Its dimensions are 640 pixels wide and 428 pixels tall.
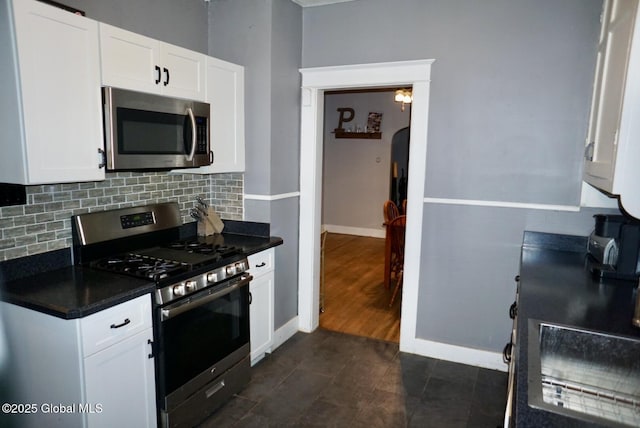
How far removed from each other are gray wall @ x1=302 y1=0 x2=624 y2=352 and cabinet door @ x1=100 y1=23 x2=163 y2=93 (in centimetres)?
141

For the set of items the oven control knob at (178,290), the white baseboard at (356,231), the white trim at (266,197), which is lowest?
the white baseboard at (356,231)

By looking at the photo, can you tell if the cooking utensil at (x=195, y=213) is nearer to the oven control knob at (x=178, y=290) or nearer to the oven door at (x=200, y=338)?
the oven door at (x=200, y=338)

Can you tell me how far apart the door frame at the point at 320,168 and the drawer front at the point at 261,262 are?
55cm

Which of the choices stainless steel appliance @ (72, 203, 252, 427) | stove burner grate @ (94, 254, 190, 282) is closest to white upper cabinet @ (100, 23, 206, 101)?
stainless steel appliance @ (72, 203, 252, 427)

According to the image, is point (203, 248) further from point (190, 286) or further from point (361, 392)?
point (361, 392)

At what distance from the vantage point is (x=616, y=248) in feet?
7.16

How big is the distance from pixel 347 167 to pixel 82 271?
5.91m

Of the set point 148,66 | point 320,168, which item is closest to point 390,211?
point 320,168

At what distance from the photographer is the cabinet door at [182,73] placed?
2.36 m

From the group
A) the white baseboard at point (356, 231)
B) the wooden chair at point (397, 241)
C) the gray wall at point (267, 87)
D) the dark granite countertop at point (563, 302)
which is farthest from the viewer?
the white baseboard at point (356, 231)

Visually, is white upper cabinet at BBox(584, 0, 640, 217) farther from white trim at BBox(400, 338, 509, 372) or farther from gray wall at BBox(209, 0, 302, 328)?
gray wall at BBox(209, 0, 302, 328)

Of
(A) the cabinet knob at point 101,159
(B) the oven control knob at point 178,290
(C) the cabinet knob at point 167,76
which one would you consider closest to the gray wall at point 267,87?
(C) the cabinet knob at point 167,76

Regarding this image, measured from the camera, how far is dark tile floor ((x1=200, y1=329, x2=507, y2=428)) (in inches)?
95.8

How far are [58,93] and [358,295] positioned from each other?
133 inches
